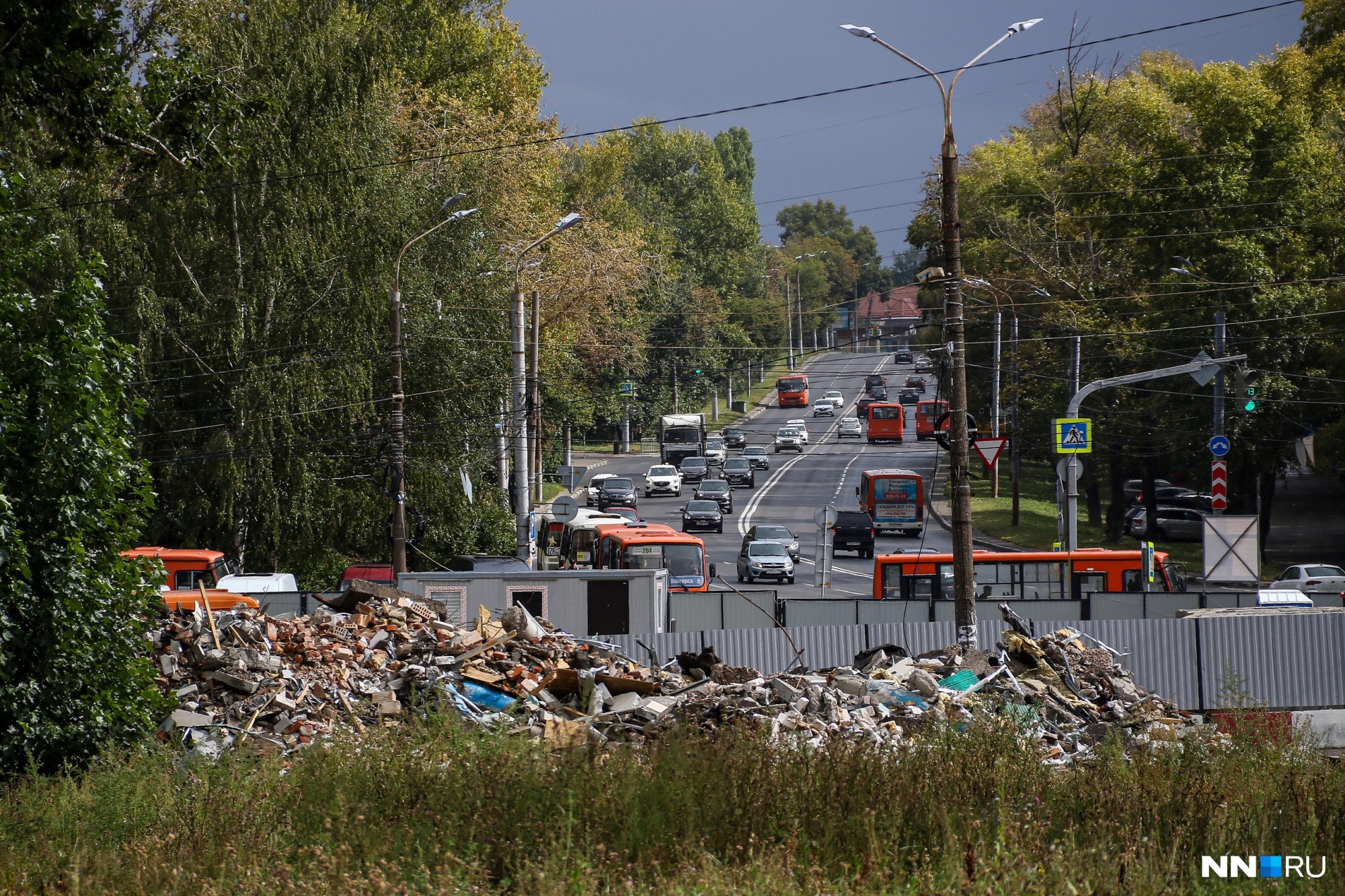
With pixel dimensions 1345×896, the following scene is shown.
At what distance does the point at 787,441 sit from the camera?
80.4m

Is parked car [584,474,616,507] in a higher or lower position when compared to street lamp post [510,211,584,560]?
lower

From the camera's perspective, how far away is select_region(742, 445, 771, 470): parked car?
7138 centimetres

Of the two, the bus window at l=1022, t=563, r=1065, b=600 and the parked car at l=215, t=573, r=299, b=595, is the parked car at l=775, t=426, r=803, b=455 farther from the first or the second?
the parked car at l=215, t=573, r=299, b=595

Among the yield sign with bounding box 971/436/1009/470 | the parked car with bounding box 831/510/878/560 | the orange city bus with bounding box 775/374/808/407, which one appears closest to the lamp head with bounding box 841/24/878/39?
the yield sign with bounding box 971/436/1009/470

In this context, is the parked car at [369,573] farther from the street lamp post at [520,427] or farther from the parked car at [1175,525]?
the parked car at [1175,525]

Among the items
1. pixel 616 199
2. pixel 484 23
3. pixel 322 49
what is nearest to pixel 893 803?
pixel 322 49

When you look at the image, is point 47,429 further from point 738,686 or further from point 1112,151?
point 1112,151

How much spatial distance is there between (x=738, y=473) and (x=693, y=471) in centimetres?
285

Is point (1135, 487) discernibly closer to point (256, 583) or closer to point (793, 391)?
point (793, 391)

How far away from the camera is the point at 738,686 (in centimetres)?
1323

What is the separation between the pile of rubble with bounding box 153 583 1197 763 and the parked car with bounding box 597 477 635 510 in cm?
3730

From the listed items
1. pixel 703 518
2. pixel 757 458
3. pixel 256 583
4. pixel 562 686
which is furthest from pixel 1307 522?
pixel 562 686

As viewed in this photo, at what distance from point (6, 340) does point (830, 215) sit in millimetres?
182005

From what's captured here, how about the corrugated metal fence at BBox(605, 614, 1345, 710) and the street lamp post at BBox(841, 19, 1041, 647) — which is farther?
the corrugated metal fence at BBox(605, 614, 1345, 710)
